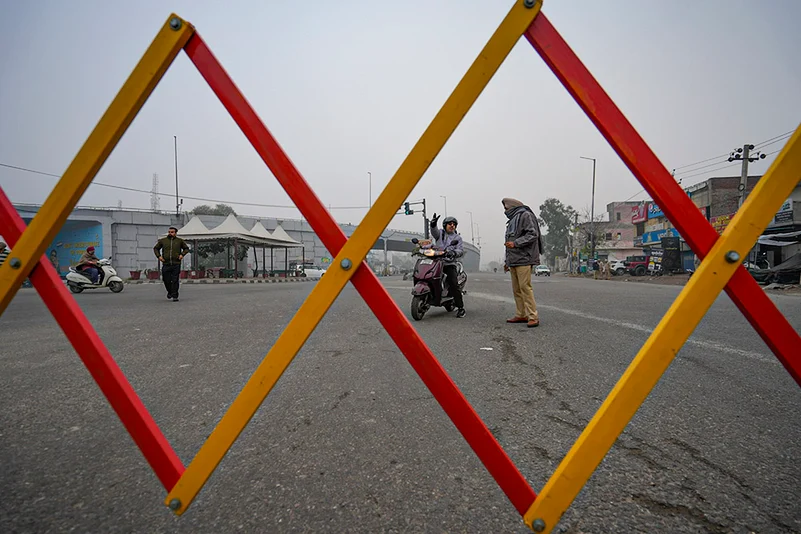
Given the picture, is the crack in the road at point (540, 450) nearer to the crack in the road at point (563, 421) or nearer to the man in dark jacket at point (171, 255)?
the crack in the road at point (563, 421)

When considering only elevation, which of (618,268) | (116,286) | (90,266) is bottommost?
(618,268)

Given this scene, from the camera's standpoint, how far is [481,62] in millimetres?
1131

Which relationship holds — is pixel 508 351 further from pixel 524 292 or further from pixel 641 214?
pixel 641 214

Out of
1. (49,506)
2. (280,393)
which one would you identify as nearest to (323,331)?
(280,393)

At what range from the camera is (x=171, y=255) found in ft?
31.7

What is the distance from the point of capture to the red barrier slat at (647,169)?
1086 millimetres

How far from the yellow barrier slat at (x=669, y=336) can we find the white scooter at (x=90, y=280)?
14.0m

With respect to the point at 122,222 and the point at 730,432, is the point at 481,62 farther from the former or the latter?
the point at 122,222

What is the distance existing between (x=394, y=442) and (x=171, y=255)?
9242 millimetres

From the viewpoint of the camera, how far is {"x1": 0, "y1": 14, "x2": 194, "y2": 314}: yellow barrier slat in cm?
122

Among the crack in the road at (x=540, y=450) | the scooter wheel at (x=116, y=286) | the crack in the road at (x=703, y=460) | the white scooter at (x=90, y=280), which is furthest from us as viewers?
the scooter wheel at (x=116, y=286)

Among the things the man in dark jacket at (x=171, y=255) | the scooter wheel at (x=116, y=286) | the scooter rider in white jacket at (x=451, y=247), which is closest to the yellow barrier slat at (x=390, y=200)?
the scooter rider in white jacket at (x=451, y=247)

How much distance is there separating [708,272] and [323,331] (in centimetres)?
460

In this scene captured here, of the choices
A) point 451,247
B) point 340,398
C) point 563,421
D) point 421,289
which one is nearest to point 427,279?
point 421,289
